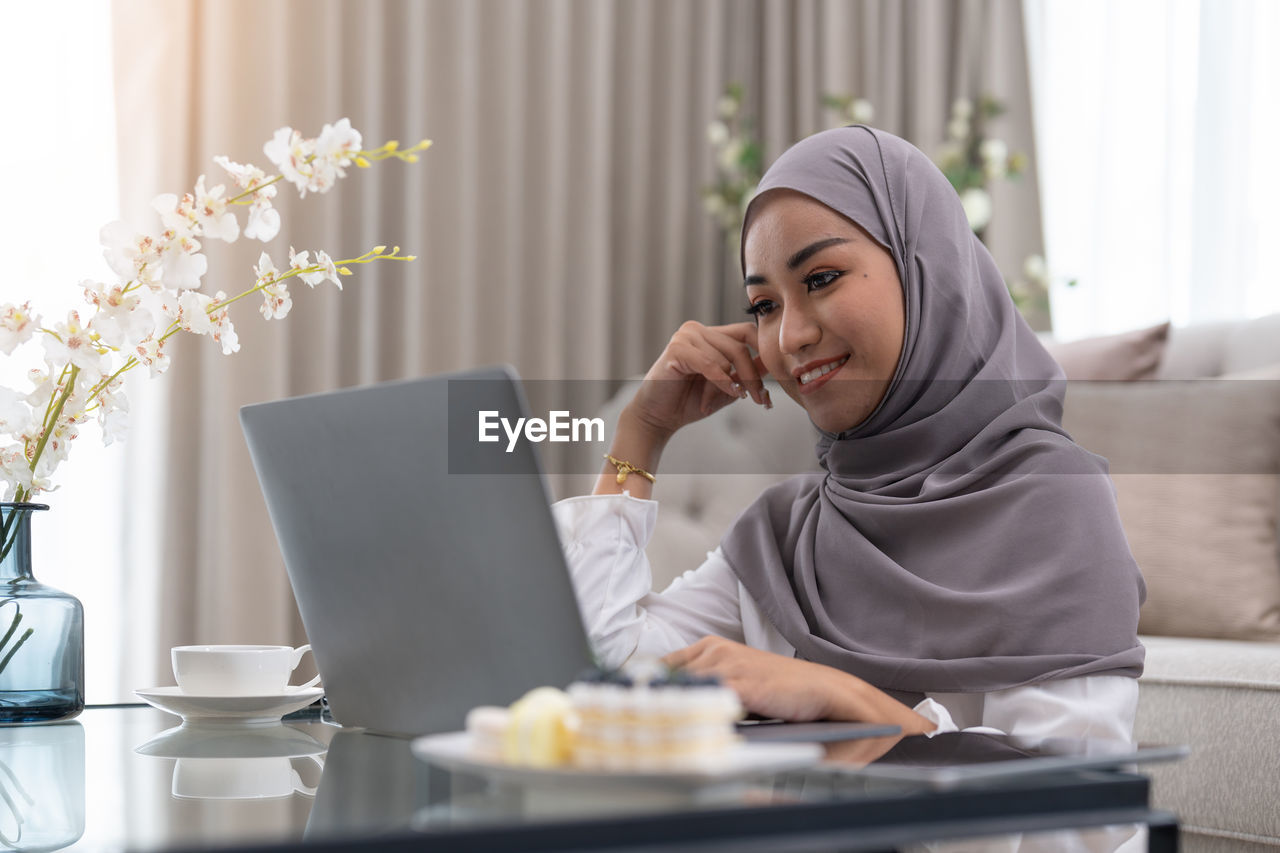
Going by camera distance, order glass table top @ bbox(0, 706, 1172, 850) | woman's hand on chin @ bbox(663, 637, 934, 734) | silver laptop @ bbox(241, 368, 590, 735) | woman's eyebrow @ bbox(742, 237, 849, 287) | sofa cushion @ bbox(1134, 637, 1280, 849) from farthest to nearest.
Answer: sofa cushion @ bbox(1134, 637, 1280, 849) < woman's eyebrow @ bbox(742, 237, 849, 287) < woman's hand on chin @ bbox(663, 637, 934, 734) < silver laptop @ bbox(241, 368, 590, 735) < glass table top @ bbox(0, 706, 1172, 850)

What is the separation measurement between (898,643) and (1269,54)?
7.29 ft

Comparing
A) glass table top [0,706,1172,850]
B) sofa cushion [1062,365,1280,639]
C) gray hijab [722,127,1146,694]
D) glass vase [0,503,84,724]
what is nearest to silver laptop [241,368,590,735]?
glass table top [0,706,1172,850]

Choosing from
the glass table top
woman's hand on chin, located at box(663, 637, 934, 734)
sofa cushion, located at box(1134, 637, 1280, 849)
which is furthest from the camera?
sofa cushion, located at box(1134, 637, 1280, 849)

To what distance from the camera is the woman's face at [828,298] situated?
1271mm

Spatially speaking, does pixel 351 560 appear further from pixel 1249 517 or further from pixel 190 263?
pixel 1249 517

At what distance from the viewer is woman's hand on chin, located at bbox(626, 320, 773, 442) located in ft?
4.65

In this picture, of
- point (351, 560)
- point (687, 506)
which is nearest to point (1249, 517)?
point (687, 506)

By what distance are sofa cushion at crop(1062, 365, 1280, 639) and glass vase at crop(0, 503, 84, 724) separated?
1.64 meters

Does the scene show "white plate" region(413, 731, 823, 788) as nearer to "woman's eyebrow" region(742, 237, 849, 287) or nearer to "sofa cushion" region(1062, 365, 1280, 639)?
"woman's eyebrow" region(742, 237, 849, 287)

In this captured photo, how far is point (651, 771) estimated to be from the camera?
0.50 metres

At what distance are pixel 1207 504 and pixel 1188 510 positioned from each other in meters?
0.03

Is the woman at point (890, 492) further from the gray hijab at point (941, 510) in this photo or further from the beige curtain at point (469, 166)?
the beige curtain at point (469, 166)

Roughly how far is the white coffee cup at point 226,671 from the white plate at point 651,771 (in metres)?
0.61

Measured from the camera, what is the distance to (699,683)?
53cm
